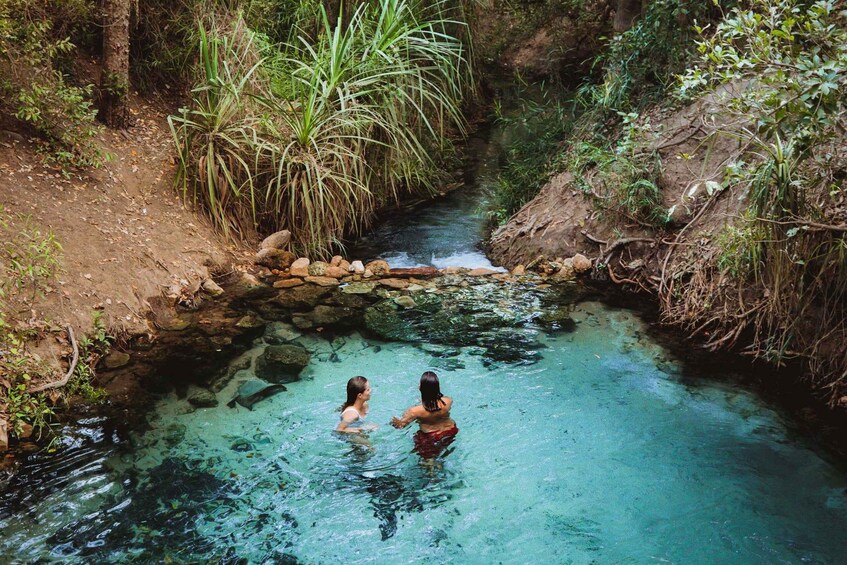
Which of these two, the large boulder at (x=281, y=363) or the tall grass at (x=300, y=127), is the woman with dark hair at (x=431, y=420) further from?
the tall grass at (x=300, y=127)

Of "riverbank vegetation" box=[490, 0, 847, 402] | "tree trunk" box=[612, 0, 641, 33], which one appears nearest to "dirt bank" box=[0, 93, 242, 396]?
"riverbank vegetation" box=[490, 0, 847, 402]

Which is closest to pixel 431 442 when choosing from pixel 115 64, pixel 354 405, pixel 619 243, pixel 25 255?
pixel 354 405

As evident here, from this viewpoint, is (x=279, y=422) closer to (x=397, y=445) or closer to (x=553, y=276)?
(x=397, y=445)

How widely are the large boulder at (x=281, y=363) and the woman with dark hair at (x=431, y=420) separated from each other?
110 centimetres

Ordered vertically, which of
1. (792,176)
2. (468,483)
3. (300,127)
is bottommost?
(468,483)

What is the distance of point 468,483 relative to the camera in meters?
3.75

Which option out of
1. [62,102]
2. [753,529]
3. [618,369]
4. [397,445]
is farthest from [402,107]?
[753,529]

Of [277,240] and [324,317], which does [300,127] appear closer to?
[277,240]

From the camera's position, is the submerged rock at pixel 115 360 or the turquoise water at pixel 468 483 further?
the submerged rock at pixel 115 360

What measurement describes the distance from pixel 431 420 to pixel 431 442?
5.3 inches

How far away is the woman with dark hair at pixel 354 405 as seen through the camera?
4.10 meters

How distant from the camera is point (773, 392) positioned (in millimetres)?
4613

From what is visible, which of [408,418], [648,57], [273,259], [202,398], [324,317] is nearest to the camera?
[408,418]

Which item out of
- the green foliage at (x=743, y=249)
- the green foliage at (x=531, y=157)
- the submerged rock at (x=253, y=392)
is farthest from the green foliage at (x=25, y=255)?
the green foliage at (x=743, y=249)
